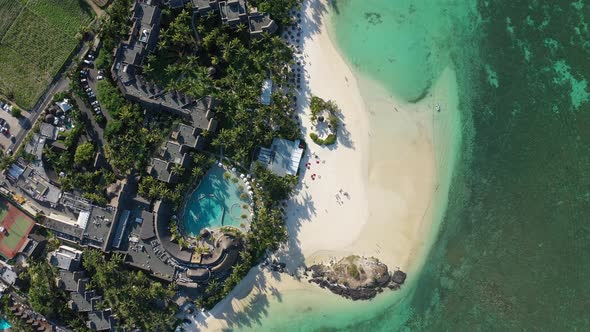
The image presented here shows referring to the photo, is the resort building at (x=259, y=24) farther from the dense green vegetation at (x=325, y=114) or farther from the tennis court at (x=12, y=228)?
the tennis court at (x=12, y=228)

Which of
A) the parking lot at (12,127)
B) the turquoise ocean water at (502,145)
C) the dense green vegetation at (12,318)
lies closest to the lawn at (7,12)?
the parking lot at (12,127)

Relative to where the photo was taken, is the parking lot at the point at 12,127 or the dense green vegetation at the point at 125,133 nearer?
the dense green vegetation at the point at 125,133

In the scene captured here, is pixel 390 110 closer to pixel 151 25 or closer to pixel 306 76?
pixel 306 76

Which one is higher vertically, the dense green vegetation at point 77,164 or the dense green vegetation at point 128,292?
the dense green vegetation at point 77,164

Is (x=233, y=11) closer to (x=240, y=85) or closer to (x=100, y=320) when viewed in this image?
(x=240, y=85)

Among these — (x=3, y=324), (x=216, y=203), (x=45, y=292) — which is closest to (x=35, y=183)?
(x=45, y=292)

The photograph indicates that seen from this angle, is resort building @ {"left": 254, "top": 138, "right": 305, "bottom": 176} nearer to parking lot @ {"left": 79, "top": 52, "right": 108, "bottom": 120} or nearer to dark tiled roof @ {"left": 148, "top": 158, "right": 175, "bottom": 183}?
dark tiled roof @ {"left": 148, "top": 158, "right": 175, "bottom": 183}
